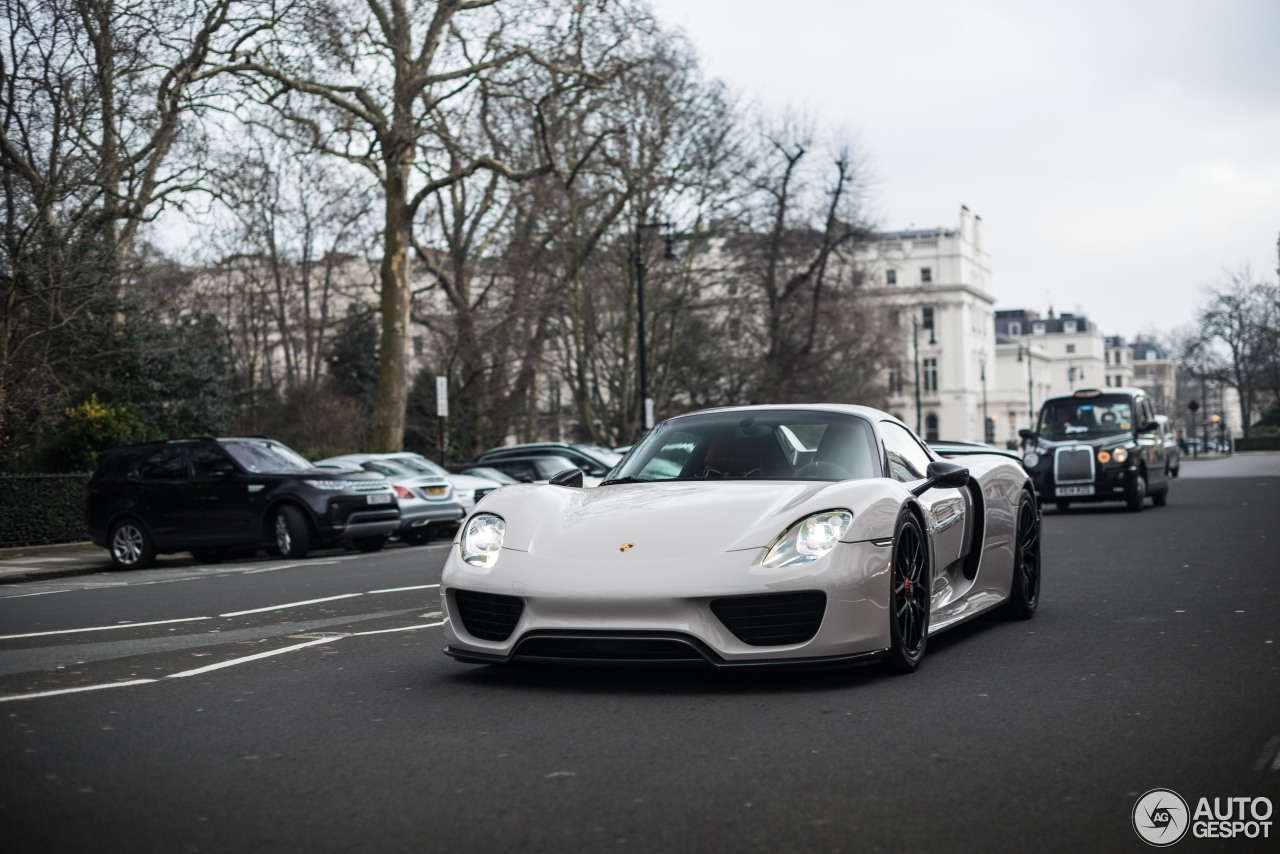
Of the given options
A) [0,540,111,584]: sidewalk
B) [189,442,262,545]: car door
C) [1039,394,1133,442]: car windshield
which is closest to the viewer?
[0,540,111,584]: sidewalk

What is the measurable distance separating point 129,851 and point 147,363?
30.0 metres

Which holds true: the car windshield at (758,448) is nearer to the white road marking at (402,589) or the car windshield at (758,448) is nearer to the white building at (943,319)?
the white road marking at (402,589)

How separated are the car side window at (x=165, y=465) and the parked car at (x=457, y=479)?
4295 millimetres

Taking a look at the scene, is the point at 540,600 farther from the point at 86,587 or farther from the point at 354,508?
the point at 354,508

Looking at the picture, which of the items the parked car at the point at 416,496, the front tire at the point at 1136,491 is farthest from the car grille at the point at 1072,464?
the parked car at the point at 416,496

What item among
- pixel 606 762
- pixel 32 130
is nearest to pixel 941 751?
pixel 606 762

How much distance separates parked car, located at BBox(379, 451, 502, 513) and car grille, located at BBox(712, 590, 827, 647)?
56.2 ft

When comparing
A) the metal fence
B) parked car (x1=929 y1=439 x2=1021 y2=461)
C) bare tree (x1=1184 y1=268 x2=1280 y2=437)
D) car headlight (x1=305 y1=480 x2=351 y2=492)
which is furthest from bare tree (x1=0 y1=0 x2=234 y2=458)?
bare tree (x1=1184 y1=268 x2=1280 y2=437)

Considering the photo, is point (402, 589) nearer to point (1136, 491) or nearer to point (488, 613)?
point (488, 613)

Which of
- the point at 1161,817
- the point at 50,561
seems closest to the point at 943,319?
the point at 50,561

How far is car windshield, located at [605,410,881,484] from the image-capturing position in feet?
25.2

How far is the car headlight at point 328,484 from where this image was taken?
779 inches

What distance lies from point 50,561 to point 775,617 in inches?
667

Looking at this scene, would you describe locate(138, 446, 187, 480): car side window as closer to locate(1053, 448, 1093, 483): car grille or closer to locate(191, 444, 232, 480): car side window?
locate(191, 444, 232, 480): car side window
